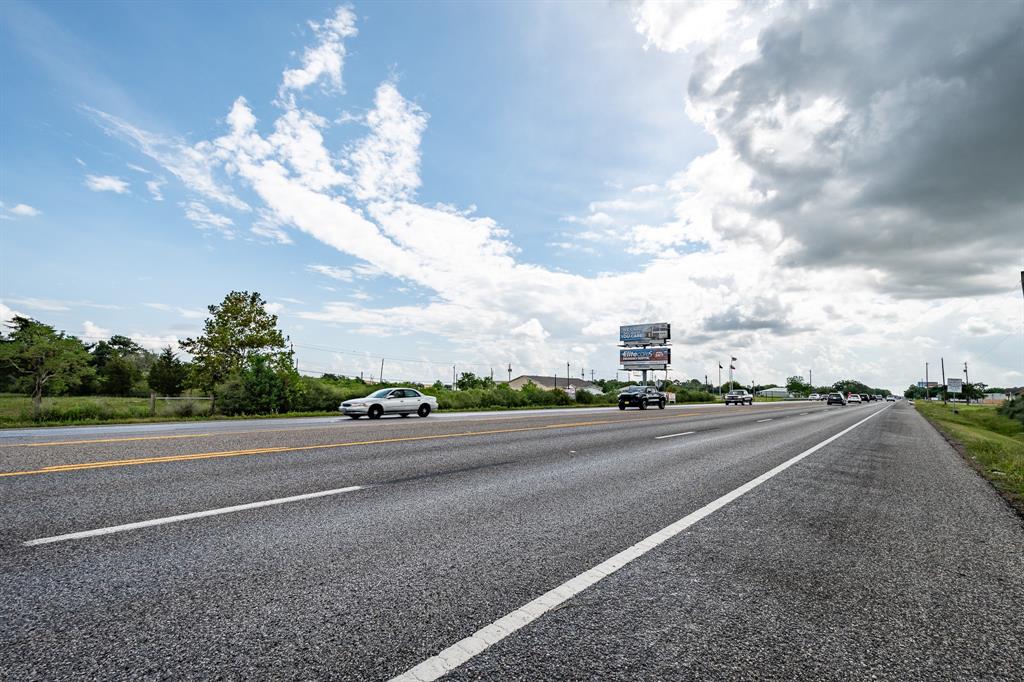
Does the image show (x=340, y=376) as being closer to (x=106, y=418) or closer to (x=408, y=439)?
(x=106, y=418)

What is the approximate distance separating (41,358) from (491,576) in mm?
33432

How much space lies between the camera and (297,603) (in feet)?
9.83

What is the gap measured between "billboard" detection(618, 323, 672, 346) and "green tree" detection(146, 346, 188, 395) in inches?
2508

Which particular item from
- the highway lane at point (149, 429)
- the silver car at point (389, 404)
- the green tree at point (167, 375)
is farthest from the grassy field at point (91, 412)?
the green tree at point (167, 375)

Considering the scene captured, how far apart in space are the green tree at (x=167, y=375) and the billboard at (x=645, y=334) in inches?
2508

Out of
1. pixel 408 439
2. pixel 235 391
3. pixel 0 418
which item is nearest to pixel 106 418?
pixel 0 418

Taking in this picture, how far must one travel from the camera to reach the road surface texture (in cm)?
246

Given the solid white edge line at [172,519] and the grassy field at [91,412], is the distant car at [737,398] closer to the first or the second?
the grassy field at [91,412]

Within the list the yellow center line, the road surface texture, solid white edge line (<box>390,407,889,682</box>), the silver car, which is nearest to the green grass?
the silver car

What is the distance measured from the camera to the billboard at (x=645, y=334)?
71.1 meters

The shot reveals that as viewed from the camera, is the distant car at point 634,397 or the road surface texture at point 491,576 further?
the distant car at point 634,397

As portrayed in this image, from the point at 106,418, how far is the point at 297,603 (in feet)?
84.3

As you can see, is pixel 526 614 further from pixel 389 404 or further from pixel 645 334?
pixel 645 334

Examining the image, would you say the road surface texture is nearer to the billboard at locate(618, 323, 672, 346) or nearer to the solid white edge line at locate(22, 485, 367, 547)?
the solid white edge line at locate(22, 485, 367, 547)
